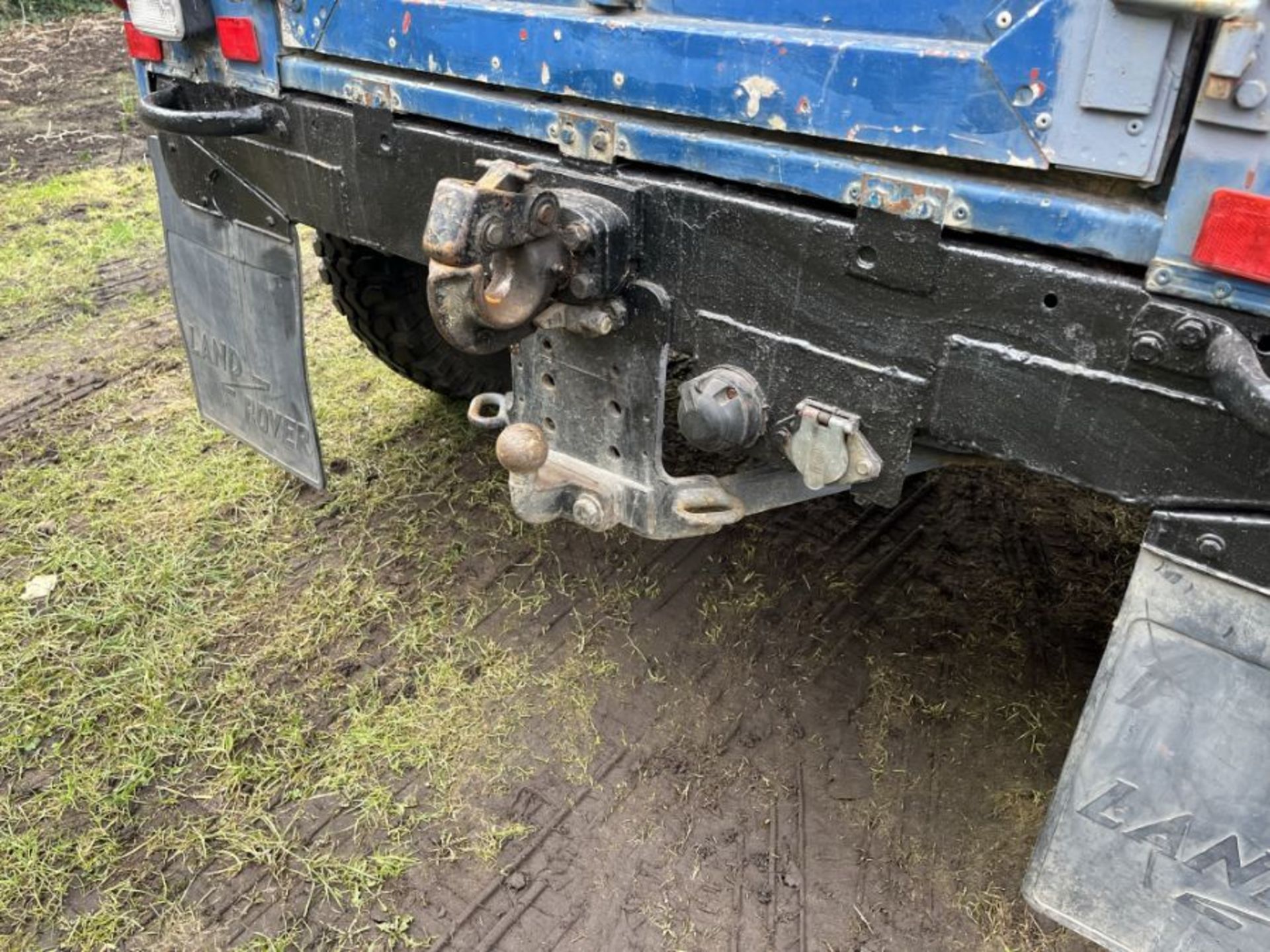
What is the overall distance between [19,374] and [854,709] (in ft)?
10.8

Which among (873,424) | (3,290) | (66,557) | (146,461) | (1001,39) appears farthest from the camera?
(3,290)

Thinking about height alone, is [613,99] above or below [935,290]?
above

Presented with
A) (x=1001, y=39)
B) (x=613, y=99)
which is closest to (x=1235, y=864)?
(x=1001, y=39)

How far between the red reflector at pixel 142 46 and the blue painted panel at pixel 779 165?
0.51 m

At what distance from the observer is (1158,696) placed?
1.36 metres

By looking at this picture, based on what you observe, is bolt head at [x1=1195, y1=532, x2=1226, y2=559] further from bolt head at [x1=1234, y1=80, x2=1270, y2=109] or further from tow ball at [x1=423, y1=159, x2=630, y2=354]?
tow ball at [x1=423, y1=159, x2=630, y2=354]

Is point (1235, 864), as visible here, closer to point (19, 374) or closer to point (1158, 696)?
point (1158, 696)

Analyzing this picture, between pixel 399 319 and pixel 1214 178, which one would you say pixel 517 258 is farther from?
pixel 399 319

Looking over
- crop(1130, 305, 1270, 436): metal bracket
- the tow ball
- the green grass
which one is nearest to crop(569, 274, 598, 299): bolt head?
the tow ball

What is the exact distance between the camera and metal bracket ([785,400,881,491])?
154 centimetres

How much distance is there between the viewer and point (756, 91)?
1.47 meters

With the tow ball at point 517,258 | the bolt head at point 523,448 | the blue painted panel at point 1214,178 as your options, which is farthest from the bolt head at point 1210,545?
the bolt head at point 523,448

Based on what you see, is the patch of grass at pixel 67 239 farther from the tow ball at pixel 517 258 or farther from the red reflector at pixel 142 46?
the tow ball at pixel 517 258

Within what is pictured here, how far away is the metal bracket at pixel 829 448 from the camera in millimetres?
1545
